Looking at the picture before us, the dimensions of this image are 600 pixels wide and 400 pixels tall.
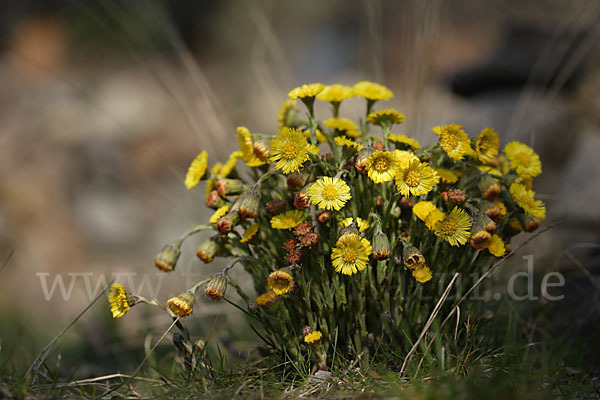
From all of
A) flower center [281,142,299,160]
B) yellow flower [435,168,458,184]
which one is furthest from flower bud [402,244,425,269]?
flower center [281,142,299,160]

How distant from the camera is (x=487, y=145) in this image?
47.5 inches

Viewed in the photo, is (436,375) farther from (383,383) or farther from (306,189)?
(306,189)

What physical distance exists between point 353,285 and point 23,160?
543 cm

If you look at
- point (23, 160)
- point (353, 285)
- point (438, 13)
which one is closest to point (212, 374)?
point (353, 285)

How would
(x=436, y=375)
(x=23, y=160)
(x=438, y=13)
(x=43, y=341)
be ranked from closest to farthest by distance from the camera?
(x=436, y=375)
(x=438, y=13)
(x=43, y=341)
(x=23, y=160)

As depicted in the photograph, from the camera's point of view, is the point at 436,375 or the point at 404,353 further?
the point at 404,353

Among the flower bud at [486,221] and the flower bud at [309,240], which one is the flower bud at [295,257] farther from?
the flower bud at [486,221]

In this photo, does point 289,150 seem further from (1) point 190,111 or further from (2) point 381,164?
(1) point 190,111

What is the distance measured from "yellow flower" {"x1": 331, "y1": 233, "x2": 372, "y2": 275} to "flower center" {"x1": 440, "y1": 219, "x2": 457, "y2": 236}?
17cm

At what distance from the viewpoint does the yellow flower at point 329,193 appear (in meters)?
1.07

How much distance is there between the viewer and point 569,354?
56.0 inches

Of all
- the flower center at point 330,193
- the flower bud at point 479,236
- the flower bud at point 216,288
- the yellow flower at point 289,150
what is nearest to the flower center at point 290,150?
the yellow flower at point 289,150

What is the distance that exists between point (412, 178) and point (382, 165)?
69 mm

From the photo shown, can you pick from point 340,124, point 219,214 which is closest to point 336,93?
point 340,124
